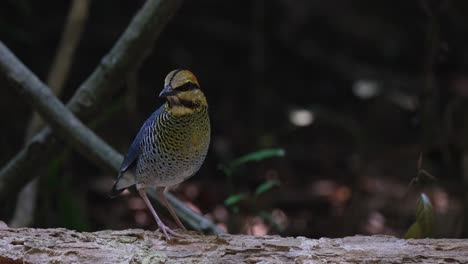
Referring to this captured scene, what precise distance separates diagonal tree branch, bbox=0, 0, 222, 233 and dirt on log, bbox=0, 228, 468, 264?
962 mm

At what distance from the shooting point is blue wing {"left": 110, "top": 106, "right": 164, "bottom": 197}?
353 cm

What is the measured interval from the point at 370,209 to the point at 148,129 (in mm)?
3387

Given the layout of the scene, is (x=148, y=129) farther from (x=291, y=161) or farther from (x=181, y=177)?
(x=291, y=161)

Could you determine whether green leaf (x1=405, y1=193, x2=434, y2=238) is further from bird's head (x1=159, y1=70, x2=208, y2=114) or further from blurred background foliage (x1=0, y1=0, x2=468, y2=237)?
blurred background foliage (x1=0, y1=0, x2=468, y2=237)

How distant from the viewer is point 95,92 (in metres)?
4.50

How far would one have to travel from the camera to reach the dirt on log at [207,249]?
3010mm

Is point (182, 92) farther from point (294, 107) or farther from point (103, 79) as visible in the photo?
point (294, 107)

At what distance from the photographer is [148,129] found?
3.47 m

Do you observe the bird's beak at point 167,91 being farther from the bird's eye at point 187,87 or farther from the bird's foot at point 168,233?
the bird's foot at point 168,233

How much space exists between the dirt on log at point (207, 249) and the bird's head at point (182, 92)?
2.02 ft

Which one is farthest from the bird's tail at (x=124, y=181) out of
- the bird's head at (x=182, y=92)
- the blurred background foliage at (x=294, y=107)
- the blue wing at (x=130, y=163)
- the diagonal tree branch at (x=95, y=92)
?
the blurred background foliage at (x=294, y=107)

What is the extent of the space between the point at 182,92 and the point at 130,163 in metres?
0.77

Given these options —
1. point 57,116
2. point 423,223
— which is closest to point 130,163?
point 57,116

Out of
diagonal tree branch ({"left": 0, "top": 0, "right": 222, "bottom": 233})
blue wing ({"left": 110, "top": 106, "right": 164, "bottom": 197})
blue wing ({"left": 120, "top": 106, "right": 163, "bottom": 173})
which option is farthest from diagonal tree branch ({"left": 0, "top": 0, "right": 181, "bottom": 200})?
blue wing ({"left": 120, "top": 106, "right": 163, "bottom": 173})
